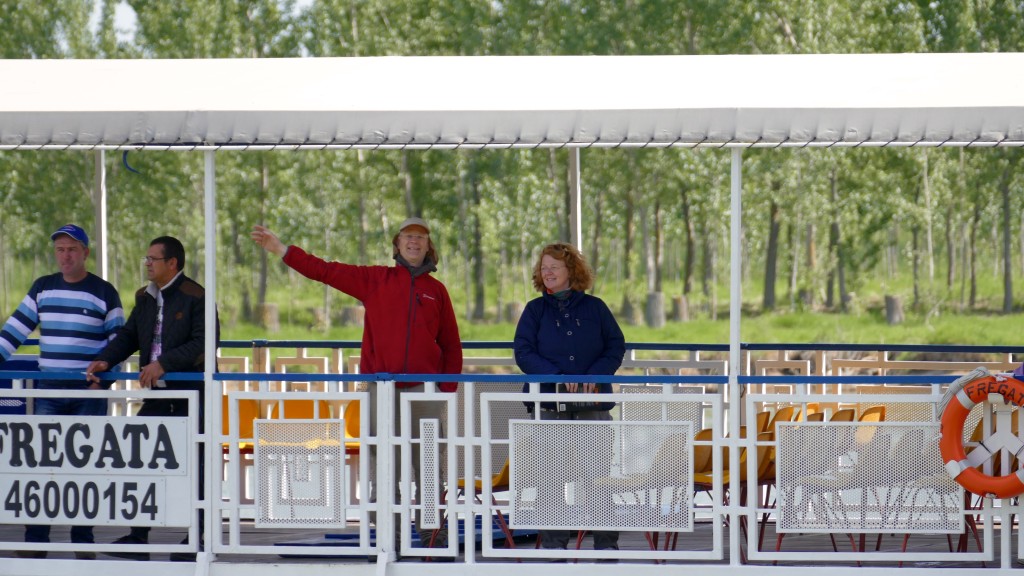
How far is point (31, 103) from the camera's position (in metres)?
7.12

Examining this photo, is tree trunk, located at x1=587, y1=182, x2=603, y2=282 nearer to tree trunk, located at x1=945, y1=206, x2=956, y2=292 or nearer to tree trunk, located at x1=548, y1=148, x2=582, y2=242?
tree trunk, located at x1=548, y1=148, x2=582, y2=242

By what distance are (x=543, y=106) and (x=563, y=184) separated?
27283 millimetres

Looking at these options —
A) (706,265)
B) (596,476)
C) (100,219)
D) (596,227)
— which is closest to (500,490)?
(596,476)

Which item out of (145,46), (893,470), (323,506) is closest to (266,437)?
(323,506)

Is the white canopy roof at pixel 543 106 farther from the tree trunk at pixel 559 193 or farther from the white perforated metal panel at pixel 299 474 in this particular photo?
the tree trunk at pixel 559 193

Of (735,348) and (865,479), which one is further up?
(735,348)

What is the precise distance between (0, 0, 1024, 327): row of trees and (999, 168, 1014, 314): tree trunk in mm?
62

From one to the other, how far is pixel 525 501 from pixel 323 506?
92 cm

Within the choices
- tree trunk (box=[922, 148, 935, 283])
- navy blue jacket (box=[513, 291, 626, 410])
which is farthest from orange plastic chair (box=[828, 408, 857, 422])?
tree trunk (box=[922, 148, 935, 283])

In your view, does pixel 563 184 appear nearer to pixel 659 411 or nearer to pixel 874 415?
pixel 874 415

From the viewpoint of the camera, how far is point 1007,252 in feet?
103

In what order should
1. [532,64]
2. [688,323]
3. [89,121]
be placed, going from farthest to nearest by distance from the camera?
[688,323], [532,64], [89,121]

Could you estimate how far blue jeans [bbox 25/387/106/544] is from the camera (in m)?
7.53

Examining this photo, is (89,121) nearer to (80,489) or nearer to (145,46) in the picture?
(80,489)
